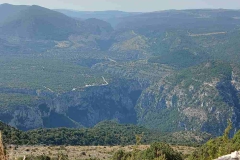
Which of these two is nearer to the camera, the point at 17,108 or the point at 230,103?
the point at 17,108

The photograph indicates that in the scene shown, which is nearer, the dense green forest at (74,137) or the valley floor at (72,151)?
the valley floor at (72,151)

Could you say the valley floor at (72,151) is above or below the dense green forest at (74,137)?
above

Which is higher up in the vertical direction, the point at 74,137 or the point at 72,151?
the point at 72,151

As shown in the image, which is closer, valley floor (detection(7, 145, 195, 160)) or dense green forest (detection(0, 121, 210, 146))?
valley floor (detection(7, 145, 195, 160))

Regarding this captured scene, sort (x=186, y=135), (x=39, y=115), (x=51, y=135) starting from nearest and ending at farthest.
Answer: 1. (x=51, y=135)
2. (x=186, y=135)
3. (x=39, y=115)

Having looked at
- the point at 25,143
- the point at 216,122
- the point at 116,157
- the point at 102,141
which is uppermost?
the point at 116,157

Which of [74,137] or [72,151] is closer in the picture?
[72,151]

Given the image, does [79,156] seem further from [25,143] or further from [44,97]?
[44,97]

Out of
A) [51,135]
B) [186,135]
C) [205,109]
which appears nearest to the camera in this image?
[51,135]

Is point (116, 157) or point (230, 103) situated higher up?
point (116, 157)

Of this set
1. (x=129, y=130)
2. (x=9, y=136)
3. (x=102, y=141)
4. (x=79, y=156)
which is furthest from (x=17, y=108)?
(x=79, y=156)

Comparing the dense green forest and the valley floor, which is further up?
the valley floor
